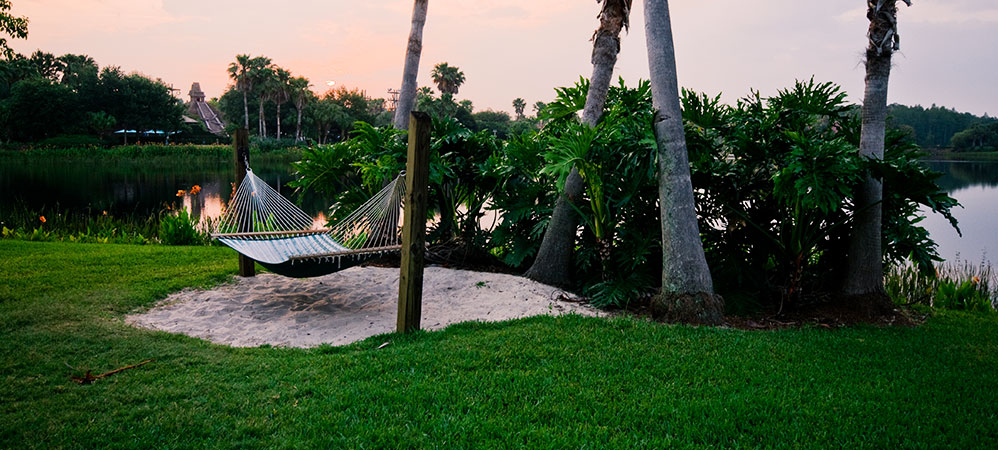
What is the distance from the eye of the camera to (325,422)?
2.24 meters

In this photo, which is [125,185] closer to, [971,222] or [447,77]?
[971,222]

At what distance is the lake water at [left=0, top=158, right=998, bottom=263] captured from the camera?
1063 cm

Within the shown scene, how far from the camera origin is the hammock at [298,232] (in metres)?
4.07

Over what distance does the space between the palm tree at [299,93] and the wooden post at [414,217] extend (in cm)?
3583

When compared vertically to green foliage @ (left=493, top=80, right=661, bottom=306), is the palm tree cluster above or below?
above

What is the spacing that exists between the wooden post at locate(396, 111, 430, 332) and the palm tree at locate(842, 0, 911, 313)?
2890 millimetres

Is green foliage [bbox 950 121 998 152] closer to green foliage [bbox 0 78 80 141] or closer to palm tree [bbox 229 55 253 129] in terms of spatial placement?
palm tree [bbox 229 55 253 129]

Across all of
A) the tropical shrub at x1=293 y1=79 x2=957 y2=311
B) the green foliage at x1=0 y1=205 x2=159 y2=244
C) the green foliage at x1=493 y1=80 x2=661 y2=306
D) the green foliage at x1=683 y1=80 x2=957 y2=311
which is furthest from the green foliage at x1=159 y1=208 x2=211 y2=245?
the green foliage at x1=683 y1=80 x2=957 y2=311

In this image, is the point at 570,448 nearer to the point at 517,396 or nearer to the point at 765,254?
the point at 517,396

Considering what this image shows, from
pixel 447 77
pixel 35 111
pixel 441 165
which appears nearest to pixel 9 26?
pixel 441 165

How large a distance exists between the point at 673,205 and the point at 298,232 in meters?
3.14

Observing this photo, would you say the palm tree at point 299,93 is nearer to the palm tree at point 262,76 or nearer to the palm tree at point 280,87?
the palm tree at point 280,87

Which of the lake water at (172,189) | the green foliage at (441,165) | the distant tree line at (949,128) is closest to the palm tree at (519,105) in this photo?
the lake water at (172,189)

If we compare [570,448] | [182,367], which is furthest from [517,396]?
[182,367]
